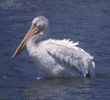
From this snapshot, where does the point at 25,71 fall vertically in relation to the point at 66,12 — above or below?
above

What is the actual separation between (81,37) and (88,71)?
471cm

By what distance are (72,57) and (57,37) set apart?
15.2 feet

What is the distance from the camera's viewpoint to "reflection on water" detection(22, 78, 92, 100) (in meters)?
7.45

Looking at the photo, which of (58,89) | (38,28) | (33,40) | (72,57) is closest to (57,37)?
(38,28)

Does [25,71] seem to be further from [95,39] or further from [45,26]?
[95,39]

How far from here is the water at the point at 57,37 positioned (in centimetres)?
780

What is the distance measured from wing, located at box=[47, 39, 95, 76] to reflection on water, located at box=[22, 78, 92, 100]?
0.32m

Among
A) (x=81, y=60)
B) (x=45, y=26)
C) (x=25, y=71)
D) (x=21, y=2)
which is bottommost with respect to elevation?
(x=21, y=2)

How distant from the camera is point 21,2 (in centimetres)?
2189

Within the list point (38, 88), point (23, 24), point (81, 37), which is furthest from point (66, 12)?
point (38, 88)

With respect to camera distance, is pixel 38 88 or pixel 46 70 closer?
Result: pixel 38 88

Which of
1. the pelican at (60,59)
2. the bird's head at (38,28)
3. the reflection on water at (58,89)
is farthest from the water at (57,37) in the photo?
the bird's head at (38,28)

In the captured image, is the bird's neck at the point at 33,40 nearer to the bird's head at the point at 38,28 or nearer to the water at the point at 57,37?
the bird's head at the point at 38,28

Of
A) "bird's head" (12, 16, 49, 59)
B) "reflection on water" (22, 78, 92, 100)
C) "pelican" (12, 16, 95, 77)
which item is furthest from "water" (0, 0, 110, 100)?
"bird's head" (12, 16, 49, 59)
